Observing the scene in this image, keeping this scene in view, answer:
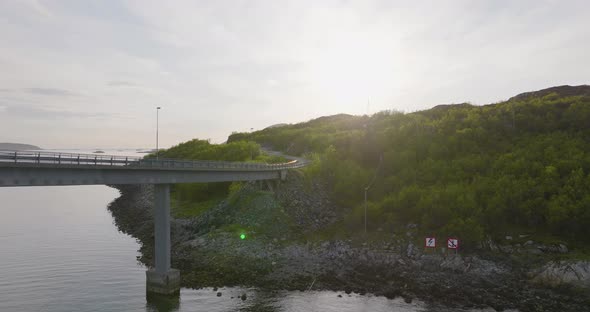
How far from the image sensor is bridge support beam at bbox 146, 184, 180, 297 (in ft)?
132

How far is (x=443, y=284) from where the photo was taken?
4403cm

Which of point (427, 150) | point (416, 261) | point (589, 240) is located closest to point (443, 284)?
point (416, 261)

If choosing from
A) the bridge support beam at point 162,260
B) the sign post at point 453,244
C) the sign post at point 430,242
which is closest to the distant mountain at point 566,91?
the sign post at point 453,244

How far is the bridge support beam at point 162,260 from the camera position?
1580 inches

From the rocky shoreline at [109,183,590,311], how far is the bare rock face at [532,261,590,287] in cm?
9

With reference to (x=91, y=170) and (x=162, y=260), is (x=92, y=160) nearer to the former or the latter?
(x=91, y=170)

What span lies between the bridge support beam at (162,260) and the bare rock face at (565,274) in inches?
1622

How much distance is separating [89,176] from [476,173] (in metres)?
59.3

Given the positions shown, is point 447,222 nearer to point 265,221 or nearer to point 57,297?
point 265,221

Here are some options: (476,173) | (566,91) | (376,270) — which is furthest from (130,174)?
(566,91)

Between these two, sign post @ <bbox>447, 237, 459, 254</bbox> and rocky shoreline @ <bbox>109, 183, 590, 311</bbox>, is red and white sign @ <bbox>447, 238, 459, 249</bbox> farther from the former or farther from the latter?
rocky shoreline @ <bbox>109, 183, 590, 311</bbox>

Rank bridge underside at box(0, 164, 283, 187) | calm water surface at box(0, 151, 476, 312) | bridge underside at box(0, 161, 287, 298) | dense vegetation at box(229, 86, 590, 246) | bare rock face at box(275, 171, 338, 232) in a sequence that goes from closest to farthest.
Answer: bridge underside at box(0, 164, 283, 187), bridge underside at box(0, 161, 287, 298), calm water surface at box(0, 151, 476, 312), dense vegetation at box(229, 86, 590, 246), bare rock face at box(275, 171, 338, 232)

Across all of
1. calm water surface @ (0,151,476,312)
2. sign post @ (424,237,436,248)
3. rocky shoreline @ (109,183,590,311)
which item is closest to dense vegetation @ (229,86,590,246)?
sign post @ (424,237,436,248)

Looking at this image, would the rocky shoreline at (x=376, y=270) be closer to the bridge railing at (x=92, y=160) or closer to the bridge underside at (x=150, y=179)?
the bridge underside at (x=150, y=179)
